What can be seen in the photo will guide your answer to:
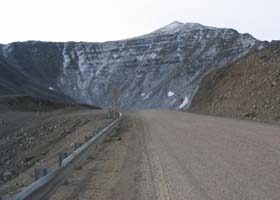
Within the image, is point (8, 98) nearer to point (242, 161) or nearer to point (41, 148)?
point (41, 148)

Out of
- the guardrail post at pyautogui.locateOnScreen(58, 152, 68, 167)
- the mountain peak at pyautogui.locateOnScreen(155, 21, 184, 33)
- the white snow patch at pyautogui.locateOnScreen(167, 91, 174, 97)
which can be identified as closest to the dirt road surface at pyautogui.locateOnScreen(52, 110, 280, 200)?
the guardrail post at pyautogui.locateOnScreen(58, 152, 68, 167)

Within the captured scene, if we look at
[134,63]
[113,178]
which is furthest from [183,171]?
[134,63]

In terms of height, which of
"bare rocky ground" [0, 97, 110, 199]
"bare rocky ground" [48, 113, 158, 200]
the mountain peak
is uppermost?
the mountain peak

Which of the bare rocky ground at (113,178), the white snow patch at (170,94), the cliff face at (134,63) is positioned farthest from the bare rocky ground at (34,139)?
the white snow patch at (170,94)

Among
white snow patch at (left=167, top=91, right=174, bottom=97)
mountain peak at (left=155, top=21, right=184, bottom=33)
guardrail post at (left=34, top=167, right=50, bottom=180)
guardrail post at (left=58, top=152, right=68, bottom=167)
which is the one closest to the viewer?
guardrail post at (left=34, top=167, right=50, bottom=180)

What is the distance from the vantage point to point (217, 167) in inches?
421

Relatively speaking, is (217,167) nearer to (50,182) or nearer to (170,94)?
(50,182)

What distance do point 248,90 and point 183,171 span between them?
31433 millimetres

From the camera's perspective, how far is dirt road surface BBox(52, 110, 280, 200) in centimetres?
826

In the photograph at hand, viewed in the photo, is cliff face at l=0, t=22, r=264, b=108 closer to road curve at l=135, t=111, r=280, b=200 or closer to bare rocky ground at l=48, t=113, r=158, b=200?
road curve at l=135, t=111, r=280, b=200

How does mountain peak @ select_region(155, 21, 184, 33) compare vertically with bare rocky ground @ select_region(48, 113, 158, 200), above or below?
above

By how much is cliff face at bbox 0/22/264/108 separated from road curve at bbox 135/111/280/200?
9725 cm

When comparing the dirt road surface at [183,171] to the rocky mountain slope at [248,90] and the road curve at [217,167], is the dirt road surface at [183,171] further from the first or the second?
the rocky mountain slope at [248,90]

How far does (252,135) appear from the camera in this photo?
17.6 meters
